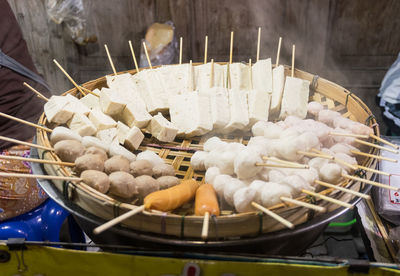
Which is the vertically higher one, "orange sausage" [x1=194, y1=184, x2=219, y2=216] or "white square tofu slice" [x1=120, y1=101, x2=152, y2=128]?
"white square tofu slice" [x1=120, y1=101, x2=152, y2=128]

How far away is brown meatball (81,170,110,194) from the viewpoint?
77.9 inches

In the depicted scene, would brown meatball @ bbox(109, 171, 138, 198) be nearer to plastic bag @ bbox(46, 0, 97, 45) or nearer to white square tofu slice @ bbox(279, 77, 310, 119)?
white square tofu slice @ bbox(279, 77, 310, 119)

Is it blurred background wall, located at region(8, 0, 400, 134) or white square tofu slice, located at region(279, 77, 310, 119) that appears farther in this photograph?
blurred background wall, located at region(8, 0, 400, 134)

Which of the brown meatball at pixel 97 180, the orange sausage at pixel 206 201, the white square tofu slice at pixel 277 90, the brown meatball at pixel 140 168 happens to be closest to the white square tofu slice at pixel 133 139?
the brown meatball at pixel 140 168

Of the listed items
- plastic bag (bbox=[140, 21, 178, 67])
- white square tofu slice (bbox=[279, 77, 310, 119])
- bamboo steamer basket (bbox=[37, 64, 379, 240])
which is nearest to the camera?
bamboo steamer basket (bbox=[37, 64, 379, 240])

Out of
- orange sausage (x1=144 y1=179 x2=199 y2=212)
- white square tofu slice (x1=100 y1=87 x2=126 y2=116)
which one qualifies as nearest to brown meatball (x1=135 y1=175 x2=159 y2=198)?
orange sausage (x1=144 y1=179 x2=199 y2=212)

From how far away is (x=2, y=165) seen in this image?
3.03 metres

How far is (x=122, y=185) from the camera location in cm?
200

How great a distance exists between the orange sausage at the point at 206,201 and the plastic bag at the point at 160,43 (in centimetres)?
340

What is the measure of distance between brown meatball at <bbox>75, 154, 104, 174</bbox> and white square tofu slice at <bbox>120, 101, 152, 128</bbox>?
2.33ft

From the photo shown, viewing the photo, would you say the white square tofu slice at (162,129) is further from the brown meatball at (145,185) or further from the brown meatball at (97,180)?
the brown meatball at (97,180)

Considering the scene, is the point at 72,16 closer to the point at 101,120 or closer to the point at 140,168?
the point at 101,120

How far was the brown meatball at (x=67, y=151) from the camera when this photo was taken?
2219 mm

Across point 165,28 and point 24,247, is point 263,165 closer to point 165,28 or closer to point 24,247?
point 24,247
